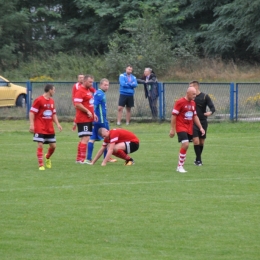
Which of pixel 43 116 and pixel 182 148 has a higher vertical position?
pixel 43 116

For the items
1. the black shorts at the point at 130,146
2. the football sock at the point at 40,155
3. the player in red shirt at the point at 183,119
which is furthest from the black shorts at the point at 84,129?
the player in red shirt at the point at 183,119

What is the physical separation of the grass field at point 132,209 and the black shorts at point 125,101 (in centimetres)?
749

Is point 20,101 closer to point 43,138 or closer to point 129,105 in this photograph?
point 129,105

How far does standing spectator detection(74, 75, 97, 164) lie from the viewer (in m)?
16.0

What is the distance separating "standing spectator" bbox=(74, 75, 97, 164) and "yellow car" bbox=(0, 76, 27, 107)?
12890 mm

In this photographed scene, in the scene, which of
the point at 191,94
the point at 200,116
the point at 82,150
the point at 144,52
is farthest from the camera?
the point at 144,52

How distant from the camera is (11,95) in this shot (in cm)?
2905

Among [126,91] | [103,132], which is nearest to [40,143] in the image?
[103,132]

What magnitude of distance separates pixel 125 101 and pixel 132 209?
49.3 ft

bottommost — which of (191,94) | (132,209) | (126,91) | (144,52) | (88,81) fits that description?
(132,209)

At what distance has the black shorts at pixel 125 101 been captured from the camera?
84.0 ft

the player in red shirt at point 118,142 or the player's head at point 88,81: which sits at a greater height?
the player's head at point 88,81

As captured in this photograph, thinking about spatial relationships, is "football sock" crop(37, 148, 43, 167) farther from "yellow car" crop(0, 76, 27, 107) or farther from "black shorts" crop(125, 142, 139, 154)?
"yellow car" crop(0, 76, 27, 107)

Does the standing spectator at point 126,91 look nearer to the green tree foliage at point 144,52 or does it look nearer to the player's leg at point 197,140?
the player's leg at point 197,140
